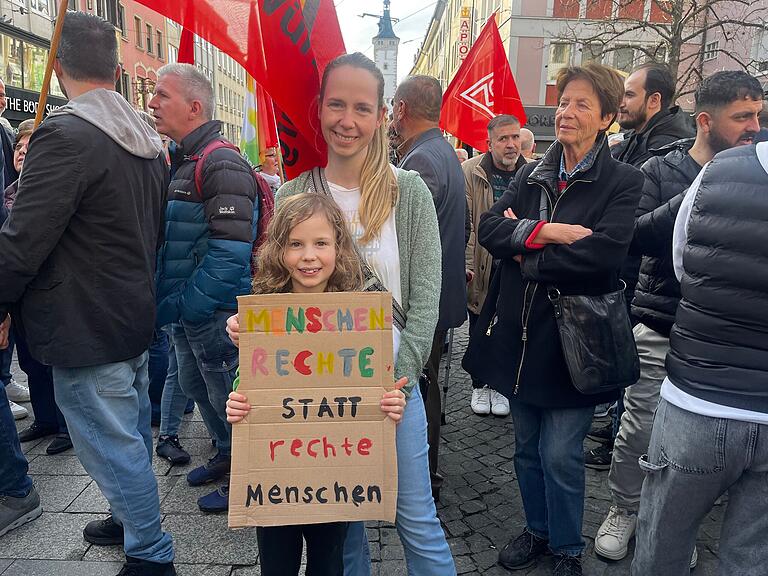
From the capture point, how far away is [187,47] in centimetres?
425

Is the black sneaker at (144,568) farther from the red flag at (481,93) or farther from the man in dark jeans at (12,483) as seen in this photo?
the red flag at (481,93)

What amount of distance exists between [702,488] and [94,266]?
7.56 ft

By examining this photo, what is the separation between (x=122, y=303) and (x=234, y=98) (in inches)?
2059

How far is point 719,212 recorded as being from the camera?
1.74 m

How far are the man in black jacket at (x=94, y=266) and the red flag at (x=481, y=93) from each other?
15.1 feet

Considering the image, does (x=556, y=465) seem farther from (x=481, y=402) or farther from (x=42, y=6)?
(x=42, y=6)

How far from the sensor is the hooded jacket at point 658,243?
256 centimetres

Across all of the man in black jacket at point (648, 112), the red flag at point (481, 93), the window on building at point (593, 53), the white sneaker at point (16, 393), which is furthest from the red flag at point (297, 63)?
the window on building at point (593, 53)

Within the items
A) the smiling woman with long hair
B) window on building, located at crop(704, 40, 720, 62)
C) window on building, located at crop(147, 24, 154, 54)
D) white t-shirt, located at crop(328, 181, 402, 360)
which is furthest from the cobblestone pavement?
window on building, located at crop(147, 24, 154, 54)

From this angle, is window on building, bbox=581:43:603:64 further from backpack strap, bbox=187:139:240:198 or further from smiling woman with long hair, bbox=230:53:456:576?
smiling woman with long hair, bbox=230:53:456:576

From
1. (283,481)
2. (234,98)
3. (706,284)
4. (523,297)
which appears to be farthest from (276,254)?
(234,98)

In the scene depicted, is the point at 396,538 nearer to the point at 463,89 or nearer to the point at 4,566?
the point at 4,566

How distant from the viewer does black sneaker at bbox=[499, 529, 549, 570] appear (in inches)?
106

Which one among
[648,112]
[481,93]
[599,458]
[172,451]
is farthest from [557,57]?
[172,451]
